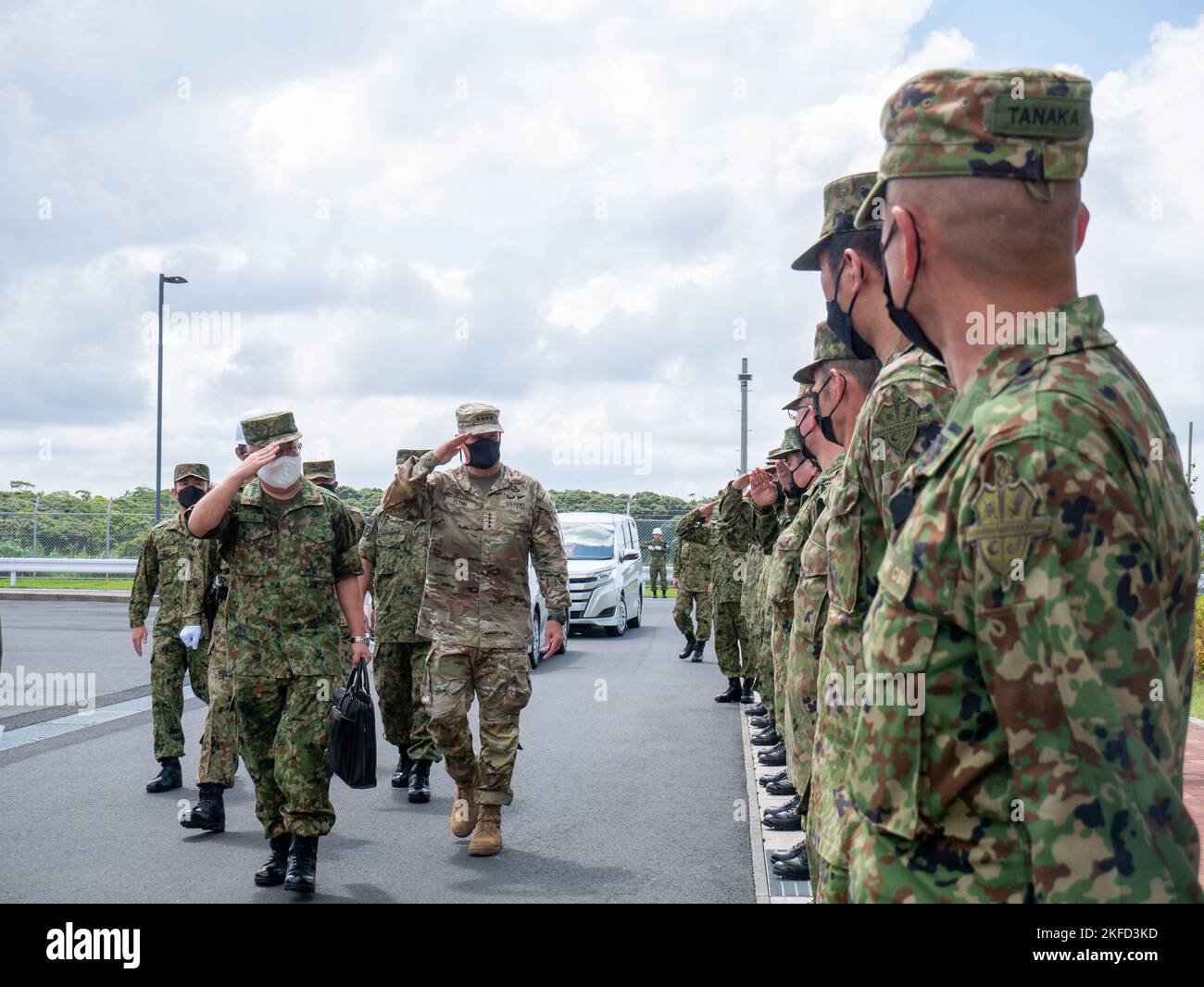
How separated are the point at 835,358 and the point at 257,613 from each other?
3001 mm

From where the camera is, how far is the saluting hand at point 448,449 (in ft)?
21.6

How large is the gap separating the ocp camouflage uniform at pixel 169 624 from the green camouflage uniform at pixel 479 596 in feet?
6.40

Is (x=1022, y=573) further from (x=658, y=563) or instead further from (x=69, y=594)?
(x=658, y=563)

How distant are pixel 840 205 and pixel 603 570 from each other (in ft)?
56.0

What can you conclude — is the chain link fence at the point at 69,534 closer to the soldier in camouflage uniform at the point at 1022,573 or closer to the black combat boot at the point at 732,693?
the black combat boot at the point at 732,693

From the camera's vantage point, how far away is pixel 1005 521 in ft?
5.28

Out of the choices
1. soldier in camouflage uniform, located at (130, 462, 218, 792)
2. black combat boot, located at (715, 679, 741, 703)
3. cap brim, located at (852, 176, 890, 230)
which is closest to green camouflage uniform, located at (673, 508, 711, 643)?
black combat boot, located at (715, 679, 741, 703)

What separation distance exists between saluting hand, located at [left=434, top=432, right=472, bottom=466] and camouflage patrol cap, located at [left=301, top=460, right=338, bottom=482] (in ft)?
11.6

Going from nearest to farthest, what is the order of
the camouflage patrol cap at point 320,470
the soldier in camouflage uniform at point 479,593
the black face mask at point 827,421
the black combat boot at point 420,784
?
1. the black face mask at point 827,421
2. the soldier in camouflage uniform at point 479,593
3. the black combat boot at point 420,784
4. the camouflage patrol cap at point 320,470

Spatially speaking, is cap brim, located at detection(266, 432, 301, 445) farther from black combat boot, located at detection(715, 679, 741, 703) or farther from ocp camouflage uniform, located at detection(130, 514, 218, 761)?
black combat boot, located at detection(715, 679, 741, 703)

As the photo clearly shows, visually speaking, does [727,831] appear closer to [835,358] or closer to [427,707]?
[427,707]

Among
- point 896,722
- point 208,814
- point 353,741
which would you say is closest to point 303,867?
point 353,741

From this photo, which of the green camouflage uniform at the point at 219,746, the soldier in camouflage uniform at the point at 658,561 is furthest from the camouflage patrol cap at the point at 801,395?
the soldier in camouflage uniform at the point at 658,561

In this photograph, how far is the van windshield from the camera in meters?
21.4
